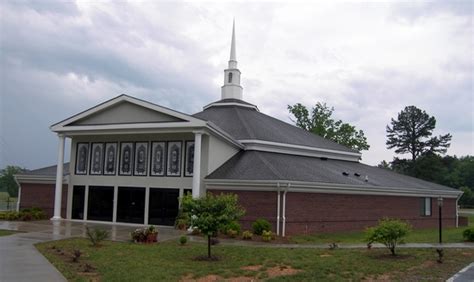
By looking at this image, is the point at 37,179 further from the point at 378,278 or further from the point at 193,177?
the point at 378,278

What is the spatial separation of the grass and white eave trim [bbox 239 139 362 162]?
11.3 m

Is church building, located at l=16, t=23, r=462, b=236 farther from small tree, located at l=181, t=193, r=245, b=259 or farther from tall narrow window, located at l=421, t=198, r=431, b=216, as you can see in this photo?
small tree, located at l=181, t=193, r=245, b=259

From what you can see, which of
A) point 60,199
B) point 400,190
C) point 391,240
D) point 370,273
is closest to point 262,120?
point 400,190

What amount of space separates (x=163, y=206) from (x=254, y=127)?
845cm

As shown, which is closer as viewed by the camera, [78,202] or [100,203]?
[100,203]

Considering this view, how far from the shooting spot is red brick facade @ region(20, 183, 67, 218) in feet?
98.1

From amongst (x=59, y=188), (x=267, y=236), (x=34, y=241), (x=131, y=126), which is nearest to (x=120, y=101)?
(x=131, y=126)

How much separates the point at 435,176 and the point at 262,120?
164 feet

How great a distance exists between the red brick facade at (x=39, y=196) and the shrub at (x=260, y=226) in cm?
1313

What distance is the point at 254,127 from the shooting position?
31.5 metres

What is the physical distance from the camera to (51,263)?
1402 cm

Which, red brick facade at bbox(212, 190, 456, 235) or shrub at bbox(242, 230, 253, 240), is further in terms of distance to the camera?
red brick facade at bbox(212, 190, 456, 235)

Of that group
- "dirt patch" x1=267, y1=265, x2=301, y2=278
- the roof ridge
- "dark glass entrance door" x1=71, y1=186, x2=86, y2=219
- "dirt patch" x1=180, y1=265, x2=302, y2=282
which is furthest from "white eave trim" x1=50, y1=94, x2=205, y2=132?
"dirt patch" x1=267, y1=265, x2=301, y2=278

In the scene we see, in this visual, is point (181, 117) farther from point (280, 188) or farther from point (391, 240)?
point (391, 240)
